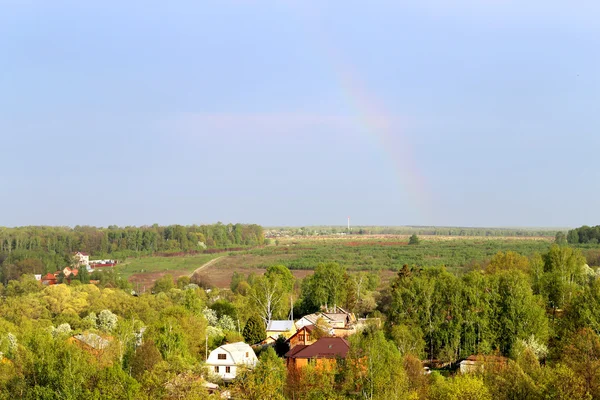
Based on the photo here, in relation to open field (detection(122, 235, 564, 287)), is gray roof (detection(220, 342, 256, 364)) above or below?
below

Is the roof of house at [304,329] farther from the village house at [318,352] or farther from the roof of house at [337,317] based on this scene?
the roof of house at [337,317]

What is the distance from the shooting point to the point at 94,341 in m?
44.4

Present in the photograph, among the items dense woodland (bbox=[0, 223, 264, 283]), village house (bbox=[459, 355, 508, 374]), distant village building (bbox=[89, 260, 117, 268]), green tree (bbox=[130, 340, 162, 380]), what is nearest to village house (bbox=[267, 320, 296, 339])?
village house (bbox=[459, 355, 508, 374])

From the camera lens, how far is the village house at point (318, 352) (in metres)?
41.0

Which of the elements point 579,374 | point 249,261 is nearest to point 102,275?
point 249,261

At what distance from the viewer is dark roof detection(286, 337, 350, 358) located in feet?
136

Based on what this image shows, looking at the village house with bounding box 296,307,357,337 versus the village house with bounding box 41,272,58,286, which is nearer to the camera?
the village house with bounding box 296,307,357,337

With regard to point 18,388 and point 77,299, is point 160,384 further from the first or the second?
point 77,299

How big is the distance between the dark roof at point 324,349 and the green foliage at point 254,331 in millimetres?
9851

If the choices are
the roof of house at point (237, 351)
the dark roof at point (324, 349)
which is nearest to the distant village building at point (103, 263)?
the roof of house at point (237, 351)

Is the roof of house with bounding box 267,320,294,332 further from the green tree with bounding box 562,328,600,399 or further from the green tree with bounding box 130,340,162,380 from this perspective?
the green tree with bounding box 562,328,600,399

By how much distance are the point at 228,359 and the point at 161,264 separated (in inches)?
3807

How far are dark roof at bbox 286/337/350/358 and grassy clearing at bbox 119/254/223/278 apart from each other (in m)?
80.3

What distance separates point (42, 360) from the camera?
3309 centimetres
